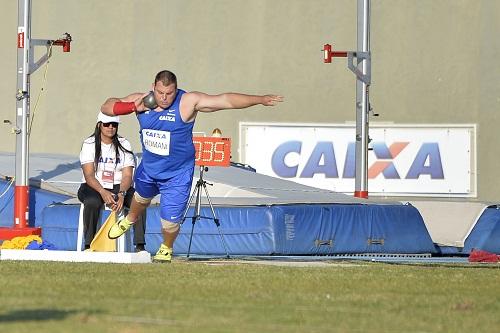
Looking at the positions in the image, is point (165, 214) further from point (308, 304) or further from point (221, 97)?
point (308, 304)

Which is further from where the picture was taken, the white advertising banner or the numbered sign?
the white advertising banner

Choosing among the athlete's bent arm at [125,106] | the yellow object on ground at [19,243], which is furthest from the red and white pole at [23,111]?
the athlete's bent arm at [125,106]

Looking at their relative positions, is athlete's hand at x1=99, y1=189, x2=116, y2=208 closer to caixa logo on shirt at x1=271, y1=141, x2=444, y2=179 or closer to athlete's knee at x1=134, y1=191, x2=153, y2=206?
athlete's knee at x1=134, y1=191, x2=153, y2=206

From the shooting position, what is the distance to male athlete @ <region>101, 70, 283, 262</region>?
13.6 metres

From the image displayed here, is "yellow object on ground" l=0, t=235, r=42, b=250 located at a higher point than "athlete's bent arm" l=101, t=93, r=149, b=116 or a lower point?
lower

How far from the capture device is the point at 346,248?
60.5 feet

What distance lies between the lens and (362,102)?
2205 cm

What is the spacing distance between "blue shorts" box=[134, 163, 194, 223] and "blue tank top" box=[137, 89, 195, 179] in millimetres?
71

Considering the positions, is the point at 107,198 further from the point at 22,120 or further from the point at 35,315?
the point at 35,315

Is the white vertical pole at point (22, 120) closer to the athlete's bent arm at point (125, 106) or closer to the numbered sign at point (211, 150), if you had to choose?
the numbered sign at point (211, 150)

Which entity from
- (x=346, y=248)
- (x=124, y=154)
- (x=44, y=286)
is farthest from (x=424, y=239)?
(x=44, y=286)

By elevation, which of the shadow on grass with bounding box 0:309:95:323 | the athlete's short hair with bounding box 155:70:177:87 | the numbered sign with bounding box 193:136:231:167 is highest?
the athlete's short hair with bounding box 155:70:177:87

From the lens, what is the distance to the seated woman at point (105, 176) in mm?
14742

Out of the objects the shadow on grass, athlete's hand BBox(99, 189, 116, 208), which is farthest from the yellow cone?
the shadow on grass
